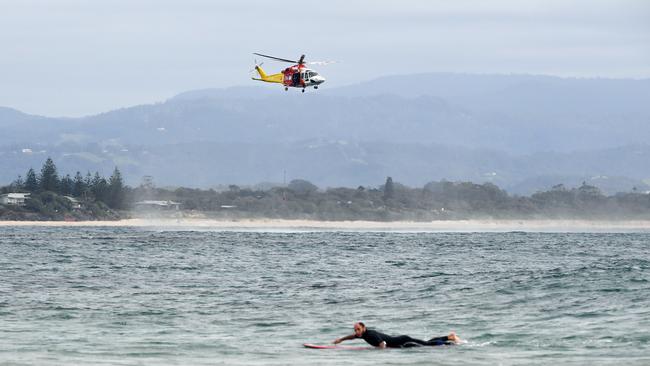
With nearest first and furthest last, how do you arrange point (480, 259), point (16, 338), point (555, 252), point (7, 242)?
point (16, 338)
point (480, 259)
point (555, 252)
point (7, 242)

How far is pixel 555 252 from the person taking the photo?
100 meters

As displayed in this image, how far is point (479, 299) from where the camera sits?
54906 mm

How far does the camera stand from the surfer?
4031 centimetres

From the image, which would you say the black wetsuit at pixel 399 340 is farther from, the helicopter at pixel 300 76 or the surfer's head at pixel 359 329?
the helicopter at pixel 300 76

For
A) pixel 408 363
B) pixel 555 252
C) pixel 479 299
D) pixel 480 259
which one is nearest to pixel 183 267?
pixel 480 259

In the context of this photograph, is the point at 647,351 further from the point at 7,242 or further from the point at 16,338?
the point at 7,242

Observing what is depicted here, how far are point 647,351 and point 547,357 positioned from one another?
3264 mm

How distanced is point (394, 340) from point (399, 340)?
0.57 ft

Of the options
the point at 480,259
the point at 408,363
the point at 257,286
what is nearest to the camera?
the point at 408,363

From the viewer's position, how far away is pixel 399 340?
133 ft

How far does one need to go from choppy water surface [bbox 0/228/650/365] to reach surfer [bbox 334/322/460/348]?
58cm

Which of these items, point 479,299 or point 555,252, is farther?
point 555,252

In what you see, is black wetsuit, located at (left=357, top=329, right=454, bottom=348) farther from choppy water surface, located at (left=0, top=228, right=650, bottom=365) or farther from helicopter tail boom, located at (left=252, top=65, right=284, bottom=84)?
helicopter tail boom, located at (left=252, top=65, right=284, bottom=84)

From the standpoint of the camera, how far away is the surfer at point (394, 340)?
132 ft
